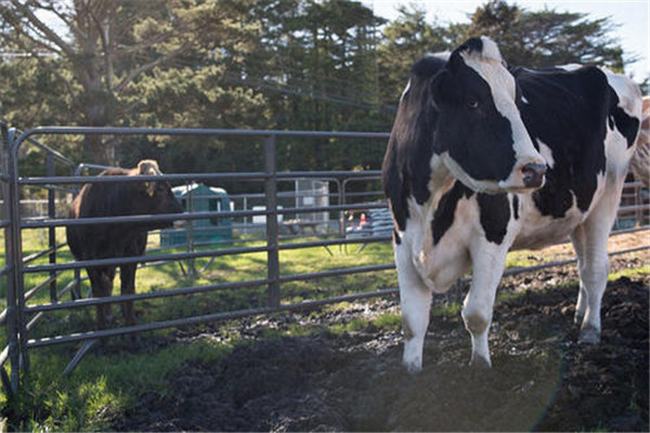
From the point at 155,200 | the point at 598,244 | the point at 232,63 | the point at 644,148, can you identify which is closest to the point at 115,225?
the point at 155,200

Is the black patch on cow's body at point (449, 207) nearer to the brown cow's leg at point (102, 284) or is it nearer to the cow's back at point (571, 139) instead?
the cow's back at point (571, 139)

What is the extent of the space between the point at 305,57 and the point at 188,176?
95.7 feet

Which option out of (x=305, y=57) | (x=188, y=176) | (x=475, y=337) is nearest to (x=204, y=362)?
(x=188, y=176)

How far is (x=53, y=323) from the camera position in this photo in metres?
6.11

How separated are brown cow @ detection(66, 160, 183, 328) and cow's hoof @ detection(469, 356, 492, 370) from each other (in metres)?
3.36

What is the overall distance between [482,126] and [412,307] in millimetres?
1118

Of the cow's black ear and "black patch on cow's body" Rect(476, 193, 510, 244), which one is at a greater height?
the cow's black ear

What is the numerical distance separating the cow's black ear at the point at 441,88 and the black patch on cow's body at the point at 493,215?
564mm

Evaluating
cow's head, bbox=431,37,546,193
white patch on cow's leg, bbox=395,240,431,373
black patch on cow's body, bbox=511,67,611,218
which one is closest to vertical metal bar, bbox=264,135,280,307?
white patch on cow's leg, bbox=395,240,431,373

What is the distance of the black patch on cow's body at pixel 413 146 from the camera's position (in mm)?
3650

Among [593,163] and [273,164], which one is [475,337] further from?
[273,164]

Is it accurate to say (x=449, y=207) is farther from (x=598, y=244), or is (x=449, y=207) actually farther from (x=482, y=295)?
(x=598, y=244)

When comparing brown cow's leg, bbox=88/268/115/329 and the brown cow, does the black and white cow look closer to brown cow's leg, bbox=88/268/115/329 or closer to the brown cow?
the brown cow

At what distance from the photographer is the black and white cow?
333 cm
